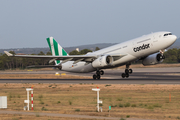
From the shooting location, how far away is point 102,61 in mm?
41125

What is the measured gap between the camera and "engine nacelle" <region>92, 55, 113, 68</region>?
4111cm

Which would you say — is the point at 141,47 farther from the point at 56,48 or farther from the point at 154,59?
the point at 56,48

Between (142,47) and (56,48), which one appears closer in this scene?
(142,47)

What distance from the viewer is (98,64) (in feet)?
137

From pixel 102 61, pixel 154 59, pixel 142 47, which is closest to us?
pixel 142 47

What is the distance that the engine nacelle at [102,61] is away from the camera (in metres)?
41.1

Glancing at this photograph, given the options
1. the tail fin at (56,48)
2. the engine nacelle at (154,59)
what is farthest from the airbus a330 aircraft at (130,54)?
the tail fin at (56,48)

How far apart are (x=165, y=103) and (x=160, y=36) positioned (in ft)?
65.2

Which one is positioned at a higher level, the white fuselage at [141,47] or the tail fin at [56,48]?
the tail fin at [56,48]

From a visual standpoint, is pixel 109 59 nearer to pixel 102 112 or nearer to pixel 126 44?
pixel 126 44

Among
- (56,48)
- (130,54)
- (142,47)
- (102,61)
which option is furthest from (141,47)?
(56,48)

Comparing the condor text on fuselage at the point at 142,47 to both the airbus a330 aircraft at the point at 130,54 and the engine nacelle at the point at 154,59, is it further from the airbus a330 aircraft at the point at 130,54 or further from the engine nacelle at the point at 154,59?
the engine nacelle at the point at 154,59

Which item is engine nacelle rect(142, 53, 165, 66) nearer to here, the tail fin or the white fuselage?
the white fuselage

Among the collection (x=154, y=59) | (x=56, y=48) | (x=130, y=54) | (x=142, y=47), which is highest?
(x=56, y=48)
